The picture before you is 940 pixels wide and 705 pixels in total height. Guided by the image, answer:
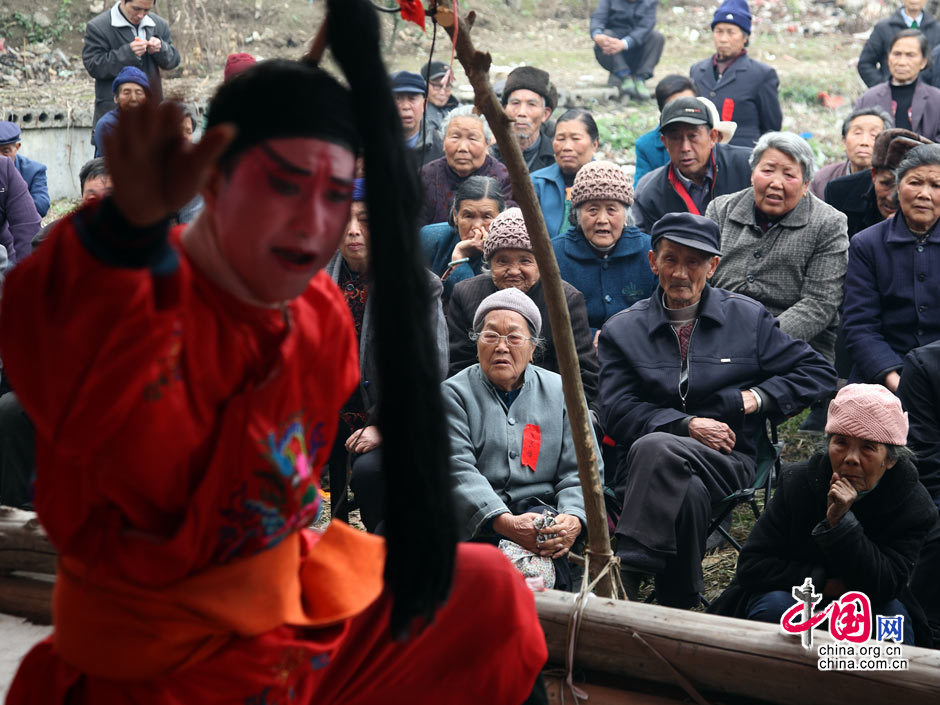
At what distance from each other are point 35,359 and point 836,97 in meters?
11.6

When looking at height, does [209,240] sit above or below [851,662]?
above

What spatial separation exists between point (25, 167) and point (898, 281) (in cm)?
491

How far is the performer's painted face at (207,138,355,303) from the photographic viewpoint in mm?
1590

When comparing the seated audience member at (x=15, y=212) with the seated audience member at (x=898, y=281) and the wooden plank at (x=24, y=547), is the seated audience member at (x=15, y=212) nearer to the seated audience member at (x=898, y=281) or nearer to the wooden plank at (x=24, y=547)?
the wooden plank at (x=24, y=547)

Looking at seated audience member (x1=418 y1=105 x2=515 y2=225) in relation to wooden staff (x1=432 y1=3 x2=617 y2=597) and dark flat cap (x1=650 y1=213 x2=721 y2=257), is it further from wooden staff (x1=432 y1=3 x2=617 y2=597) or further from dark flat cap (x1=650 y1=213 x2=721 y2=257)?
wooden staff (x1=432 y1=3 x2=617 y2=597)

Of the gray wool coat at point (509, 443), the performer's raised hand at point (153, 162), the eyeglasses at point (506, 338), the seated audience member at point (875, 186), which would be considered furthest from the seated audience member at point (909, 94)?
the performer's raised hand at point (153, 162)

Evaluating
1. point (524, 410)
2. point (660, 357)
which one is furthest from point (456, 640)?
point (660, 357)

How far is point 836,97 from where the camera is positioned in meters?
11.7

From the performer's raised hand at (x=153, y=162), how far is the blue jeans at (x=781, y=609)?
2.33 metres

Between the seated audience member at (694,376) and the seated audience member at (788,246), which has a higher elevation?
the seated audience member at (788,246)

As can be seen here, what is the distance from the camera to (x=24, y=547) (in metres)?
3.25

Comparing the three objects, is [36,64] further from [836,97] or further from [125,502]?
[125,502]

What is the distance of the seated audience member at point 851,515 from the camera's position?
10.2 ft

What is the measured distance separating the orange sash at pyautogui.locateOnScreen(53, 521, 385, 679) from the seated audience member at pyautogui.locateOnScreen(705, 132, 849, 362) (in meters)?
3.45
